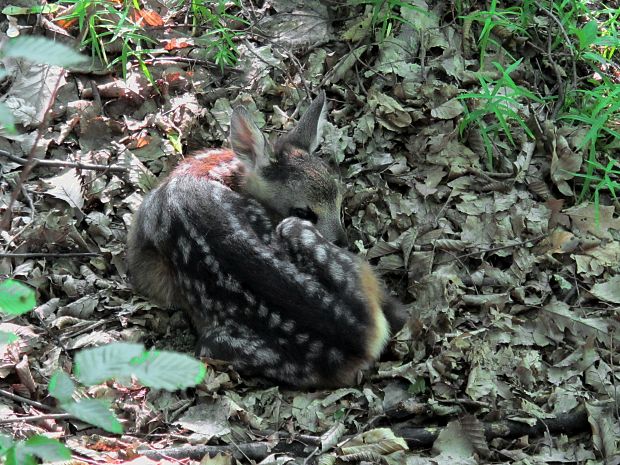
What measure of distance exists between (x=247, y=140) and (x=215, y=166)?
310 mm

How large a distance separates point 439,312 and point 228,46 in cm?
297

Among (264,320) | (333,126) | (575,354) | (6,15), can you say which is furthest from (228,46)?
(575,354)

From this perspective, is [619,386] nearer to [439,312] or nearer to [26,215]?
[439,312]

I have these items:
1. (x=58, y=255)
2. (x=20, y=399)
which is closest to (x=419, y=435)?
(x=20, y=399)

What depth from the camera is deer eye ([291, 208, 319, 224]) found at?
5.33 meters

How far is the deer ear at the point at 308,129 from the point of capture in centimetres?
554

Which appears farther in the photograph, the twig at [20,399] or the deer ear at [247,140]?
the deer ear at [247,140]

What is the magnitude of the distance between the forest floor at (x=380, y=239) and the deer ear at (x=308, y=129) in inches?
15.8

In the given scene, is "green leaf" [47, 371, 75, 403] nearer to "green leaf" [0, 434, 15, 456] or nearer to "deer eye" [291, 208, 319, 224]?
"green leaf" [0, 434, 15, 456]

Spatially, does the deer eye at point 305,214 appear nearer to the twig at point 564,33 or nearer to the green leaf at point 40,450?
the twig at point 564,33

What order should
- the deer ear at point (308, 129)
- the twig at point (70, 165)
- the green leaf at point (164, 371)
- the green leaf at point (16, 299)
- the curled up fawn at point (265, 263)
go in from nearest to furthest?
1. the green leaf at point (164, 371)
2. the green leaf at point (16, 299)
3. the curled up fawn at point (265, 263)
4. the deer ear at point (308, 129)
5. the twig at point (70, 165)

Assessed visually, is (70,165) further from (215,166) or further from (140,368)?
(140,368)

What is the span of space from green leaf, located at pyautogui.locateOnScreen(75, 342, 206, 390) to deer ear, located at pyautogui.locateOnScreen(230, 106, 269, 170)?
3123 millimetres

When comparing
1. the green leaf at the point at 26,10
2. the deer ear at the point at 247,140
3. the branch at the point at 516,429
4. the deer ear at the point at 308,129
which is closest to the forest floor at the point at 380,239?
the branch at the point at 516,429
